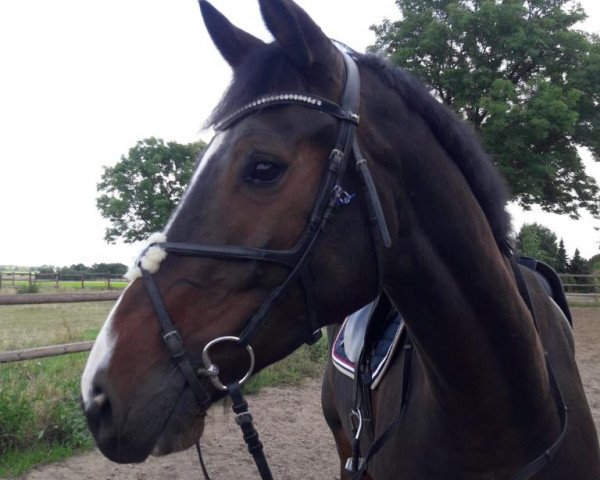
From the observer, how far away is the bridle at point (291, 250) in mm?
1341

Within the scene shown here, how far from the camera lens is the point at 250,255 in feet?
4.48

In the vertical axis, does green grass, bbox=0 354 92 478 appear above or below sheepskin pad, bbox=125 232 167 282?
below

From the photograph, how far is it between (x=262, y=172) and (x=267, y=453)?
452 centimetres

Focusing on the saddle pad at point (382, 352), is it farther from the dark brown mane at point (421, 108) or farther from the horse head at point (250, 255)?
the horse head at point (250, 255)

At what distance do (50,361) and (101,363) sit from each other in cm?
676

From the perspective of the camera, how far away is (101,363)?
1.28 m

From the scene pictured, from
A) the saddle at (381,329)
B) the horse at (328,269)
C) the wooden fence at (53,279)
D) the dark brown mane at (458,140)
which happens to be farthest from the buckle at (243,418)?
the wooden fence at (53,279)

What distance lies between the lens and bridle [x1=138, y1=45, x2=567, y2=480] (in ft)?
4.40

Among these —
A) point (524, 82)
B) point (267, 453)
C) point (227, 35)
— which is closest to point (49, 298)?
point (267, 453)

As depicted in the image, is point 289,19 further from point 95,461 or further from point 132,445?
point 95,461

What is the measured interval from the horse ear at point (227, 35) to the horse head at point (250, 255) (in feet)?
0.61

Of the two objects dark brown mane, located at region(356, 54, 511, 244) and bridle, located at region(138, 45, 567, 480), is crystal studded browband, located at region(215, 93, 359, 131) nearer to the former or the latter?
bridle, located at region(138, 45, 567, 480)

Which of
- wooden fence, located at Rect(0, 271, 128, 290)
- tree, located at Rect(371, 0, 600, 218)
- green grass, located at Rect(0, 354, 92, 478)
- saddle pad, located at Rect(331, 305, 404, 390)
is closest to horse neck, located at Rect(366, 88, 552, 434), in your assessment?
saddle pad, located at Rect(331, 305, 404, 390)

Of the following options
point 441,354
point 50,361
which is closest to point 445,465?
point 441,354
